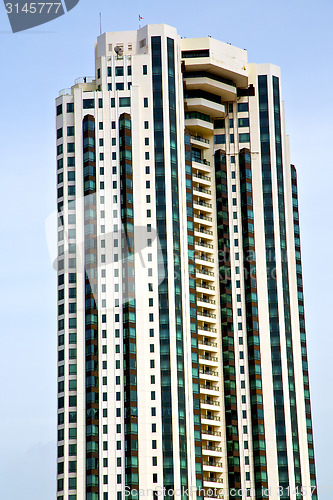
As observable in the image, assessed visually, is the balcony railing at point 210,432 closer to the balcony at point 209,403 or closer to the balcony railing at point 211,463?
the balcony at point 209,403

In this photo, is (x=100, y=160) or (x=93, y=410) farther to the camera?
(x=100, y=160)

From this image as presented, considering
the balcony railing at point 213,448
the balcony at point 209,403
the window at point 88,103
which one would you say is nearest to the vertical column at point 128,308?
the window at point 88,103

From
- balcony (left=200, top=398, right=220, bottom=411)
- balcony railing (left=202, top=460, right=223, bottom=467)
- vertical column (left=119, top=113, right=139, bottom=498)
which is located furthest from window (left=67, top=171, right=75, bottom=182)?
balcony railing (left=202, top=460, right=223, bottom=467)

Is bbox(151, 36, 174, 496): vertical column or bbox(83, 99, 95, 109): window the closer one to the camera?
bbox(151, 36, 174, 496): vertical column

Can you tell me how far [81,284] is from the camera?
617 feet

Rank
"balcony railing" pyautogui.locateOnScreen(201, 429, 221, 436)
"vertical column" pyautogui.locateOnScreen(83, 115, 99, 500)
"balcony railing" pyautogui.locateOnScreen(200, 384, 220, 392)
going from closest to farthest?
"vertical column" pyautogui.locateOnScreen(83, 115, 99, 500)
"balcony railing" pyautogui.locateOnScreen(201, 429, 221, 436)
"balcony railing" pyautogui.locateOnScreen(200, 384, 220, 392)

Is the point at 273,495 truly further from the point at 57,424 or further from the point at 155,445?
the point at 57,424

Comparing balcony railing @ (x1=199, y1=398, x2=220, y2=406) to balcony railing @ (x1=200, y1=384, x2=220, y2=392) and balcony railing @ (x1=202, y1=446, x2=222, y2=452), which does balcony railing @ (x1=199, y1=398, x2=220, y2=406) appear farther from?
balcony railing @ (x1=202, y1=446, x2=222, y2=452)

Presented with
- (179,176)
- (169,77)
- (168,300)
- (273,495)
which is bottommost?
(273,495)

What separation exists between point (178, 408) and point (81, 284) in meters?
27.4

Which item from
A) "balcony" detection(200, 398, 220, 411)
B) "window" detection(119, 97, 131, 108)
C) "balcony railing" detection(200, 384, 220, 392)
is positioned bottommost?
"balcony" detection(200, 398, 220, 411)

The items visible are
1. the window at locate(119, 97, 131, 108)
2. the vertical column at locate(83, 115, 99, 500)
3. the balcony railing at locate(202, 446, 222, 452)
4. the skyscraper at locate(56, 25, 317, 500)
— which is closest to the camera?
the vertical column at locate(83, 115, 99, 500)

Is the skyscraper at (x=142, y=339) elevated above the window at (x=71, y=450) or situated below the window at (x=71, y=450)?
above

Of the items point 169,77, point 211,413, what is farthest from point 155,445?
point 169,77
